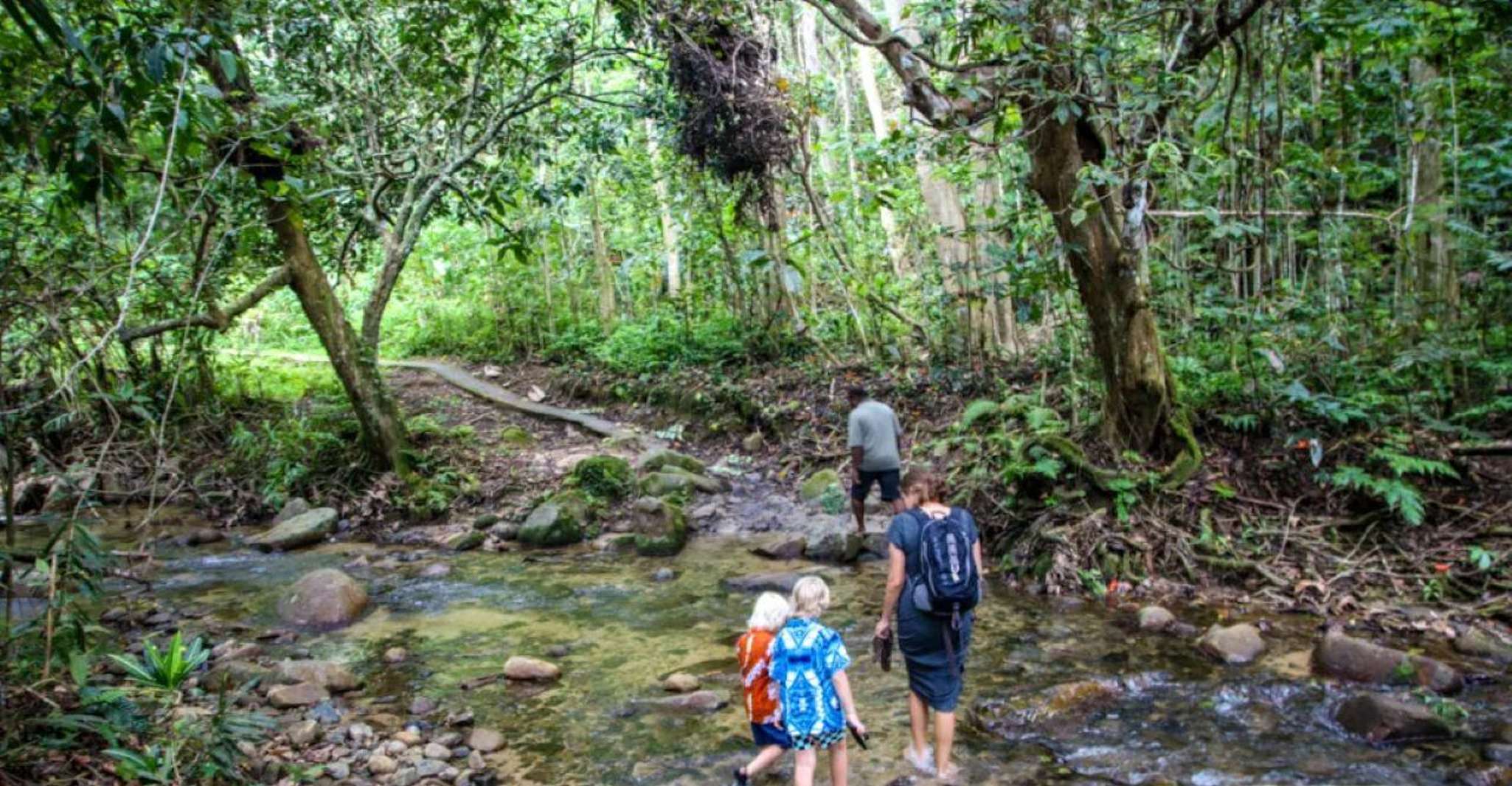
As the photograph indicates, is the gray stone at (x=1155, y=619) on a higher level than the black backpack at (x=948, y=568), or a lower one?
lower

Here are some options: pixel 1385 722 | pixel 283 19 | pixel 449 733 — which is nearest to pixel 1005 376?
pixel 1385 722

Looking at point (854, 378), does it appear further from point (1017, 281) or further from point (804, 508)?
point (1017, 281)

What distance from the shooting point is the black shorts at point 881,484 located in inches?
375

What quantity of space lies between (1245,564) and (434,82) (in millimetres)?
9877

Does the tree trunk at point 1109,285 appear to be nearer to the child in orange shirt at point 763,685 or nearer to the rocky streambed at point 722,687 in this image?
the rocky streambed at point 722,687

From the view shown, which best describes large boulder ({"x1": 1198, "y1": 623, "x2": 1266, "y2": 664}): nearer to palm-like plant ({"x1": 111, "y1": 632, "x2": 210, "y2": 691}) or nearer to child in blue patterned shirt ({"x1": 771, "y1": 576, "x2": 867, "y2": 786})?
child in blue patterned shirt ({"x1": 771, "y1": 576, "x2": 867, "y2": 786})

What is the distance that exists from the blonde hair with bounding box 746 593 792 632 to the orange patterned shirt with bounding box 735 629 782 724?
0.03 metres

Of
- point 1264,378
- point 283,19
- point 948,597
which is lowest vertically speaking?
point 948,597

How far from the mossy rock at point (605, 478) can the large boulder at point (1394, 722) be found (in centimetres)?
837

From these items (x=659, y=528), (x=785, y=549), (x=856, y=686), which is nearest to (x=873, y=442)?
(x=785, y=549)

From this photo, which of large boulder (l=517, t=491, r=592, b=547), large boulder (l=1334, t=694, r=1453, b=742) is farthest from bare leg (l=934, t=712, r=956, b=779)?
large boulder (l=517, t=491, r=592, b=547)

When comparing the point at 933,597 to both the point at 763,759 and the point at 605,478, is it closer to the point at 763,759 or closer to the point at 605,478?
the point at 763,759

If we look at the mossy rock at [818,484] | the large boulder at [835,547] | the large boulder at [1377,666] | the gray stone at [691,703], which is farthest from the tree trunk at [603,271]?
the large boulder at [1377,666]

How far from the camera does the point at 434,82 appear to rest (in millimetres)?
11086
